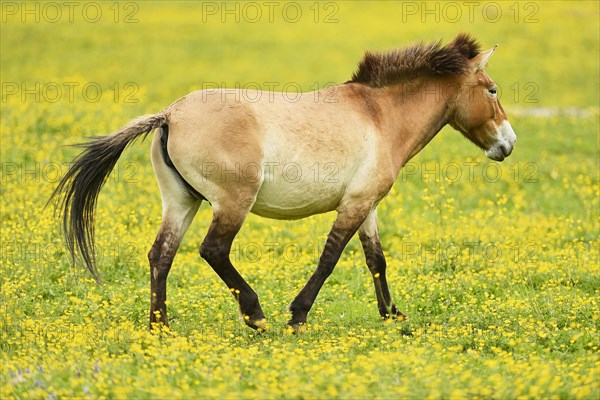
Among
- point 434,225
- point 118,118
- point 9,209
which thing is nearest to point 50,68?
point 118,118

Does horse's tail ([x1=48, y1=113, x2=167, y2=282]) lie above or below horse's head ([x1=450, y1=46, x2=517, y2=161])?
below

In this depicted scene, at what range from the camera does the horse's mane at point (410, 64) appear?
880 cm

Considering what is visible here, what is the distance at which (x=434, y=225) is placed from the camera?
12.0 metres

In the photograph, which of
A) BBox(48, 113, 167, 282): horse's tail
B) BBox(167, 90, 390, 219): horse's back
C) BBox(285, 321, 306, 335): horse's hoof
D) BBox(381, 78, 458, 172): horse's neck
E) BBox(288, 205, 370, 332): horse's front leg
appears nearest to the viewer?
BBox(167, 90, 390, 219): horse's back

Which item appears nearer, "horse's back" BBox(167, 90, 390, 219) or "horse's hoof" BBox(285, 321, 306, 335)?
"horse's back" BBox(167, 90, 390, 219)

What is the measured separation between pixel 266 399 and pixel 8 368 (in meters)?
2.13

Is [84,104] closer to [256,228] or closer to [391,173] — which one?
[256,228]

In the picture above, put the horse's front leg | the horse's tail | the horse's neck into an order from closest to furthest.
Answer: the horse's tail
the horse's front leg
the horse's neck

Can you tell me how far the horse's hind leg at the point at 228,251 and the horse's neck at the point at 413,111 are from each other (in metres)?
1.96

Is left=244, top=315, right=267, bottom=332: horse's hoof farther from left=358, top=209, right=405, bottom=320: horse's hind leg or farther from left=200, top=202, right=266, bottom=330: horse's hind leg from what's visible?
left=358, top=209, right=405, bottom=320: horse's hind leg

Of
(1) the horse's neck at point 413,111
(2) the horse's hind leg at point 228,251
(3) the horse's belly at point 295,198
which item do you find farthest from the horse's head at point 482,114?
(2) the horse's hind leg at point 228,251

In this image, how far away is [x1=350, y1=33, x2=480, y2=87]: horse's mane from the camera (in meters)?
8.80

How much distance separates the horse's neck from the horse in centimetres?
1

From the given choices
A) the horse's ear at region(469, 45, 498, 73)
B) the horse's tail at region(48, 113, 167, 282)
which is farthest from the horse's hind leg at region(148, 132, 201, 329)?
the horse's ear at region(469, 45, 498, 73)
